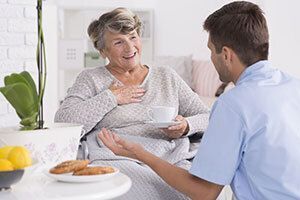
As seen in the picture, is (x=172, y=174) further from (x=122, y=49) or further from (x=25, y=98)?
(x=122, y=49)

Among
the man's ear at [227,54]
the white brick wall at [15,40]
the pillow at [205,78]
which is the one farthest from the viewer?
the pillow at [205,78]

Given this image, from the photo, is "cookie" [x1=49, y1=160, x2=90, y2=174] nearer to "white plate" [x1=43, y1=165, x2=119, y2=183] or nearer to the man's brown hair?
"white plate" [x1=43, y1=165, x2=119, y2=183]

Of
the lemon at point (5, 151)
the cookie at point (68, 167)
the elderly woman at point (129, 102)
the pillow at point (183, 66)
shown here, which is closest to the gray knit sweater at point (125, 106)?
the elderly woman at point (129, 102)

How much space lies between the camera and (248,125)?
5.12ft

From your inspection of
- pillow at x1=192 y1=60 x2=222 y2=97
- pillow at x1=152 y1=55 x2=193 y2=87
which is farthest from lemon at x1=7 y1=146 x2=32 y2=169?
pillow at x1=152 y1=55 x2=193 y2=87

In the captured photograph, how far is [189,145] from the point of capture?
228 centimetres

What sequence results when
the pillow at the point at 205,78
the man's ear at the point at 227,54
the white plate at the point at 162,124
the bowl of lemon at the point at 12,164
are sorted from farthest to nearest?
the pillow at the point at 205,78
the white plate at the point at 162,124
the man's ear at the point at 227,54
the bowl of lemon at the point at 12,164

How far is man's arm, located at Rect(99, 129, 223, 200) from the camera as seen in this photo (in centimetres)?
165

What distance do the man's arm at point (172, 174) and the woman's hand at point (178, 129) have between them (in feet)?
1.19

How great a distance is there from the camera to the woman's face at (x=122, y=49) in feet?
→ 7.84

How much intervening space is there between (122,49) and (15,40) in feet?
1.97

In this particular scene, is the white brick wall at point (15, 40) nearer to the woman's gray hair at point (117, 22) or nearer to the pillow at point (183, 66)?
the woman's gray hair at point (117, 22)

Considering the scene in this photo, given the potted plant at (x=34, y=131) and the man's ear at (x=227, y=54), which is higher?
the man's ear at (x=227, y=54)

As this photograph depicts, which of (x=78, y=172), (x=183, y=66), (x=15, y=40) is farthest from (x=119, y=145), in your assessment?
(x=183, y=66)
